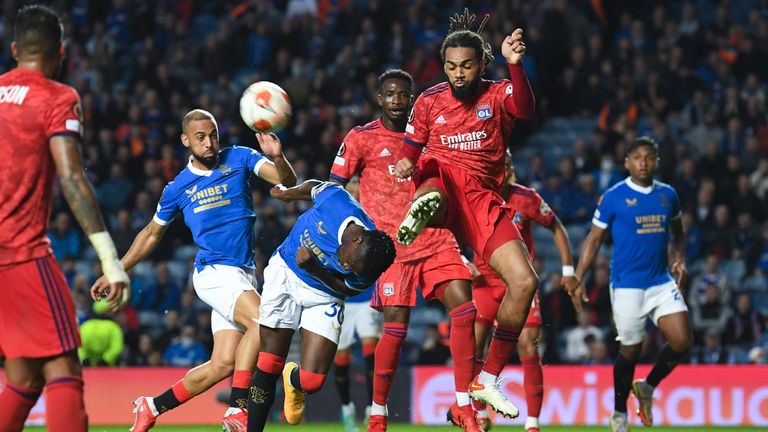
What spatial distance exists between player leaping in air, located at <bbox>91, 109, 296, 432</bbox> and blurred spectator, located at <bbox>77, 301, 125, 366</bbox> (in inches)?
255

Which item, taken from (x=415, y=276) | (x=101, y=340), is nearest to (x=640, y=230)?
(x=415, y=276)

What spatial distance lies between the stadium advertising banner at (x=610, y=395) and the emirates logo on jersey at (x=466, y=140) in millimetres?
6415

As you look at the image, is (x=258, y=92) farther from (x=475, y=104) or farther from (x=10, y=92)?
(x=10, y=92)

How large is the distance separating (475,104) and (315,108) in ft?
36.3

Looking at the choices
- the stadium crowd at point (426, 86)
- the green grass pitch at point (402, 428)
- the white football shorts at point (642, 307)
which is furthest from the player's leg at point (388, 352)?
the stadium crowd at point (426, 86)

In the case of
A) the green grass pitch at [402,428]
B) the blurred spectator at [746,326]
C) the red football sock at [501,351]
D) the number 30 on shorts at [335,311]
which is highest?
the number 30 on shorts at [335,311]

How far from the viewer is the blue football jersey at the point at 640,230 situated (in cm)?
1100

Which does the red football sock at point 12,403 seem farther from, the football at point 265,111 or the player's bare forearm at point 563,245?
the player's bare forearm at point 563,245

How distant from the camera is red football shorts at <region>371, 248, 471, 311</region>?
939cm

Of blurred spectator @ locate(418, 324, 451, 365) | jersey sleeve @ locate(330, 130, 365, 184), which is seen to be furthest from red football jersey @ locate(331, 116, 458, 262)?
blurred spectator @ locate(418, 324, 451, 365)

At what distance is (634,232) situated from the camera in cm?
1106

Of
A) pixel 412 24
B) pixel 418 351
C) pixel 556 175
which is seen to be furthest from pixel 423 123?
pixel 412 24

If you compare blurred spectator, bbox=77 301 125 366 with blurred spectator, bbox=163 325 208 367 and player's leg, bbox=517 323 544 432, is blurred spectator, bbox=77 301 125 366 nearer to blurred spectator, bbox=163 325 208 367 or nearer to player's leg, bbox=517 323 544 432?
blurred spectator, bbox=163 325 208 367

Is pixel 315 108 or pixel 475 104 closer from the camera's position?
pixel 475 104
